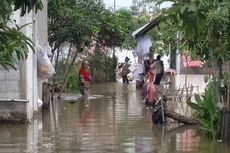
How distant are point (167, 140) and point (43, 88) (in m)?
7.26

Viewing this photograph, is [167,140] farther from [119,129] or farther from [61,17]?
[61,17]

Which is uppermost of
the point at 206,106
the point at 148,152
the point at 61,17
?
the point at 61,17

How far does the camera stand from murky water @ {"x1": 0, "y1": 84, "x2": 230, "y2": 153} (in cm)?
1041

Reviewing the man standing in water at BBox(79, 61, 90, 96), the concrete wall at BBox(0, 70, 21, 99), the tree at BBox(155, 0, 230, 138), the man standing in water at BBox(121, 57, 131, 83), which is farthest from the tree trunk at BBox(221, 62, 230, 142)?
the man standing in water at BBox(121, 57, 131, 83)

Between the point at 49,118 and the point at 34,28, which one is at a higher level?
the point at 34,28

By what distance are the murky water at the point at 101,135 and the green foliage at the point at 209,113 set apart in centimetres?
27

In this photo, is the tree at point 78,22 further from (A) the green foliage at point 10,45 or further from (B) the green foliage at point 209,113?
(A) the green foliage at point 10,45

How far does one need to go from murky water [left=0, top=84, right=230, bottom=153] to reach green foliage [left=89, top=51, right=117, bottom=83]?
18991 mm

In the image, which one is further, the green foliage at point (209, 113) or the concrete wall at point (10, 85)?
the concrete wall at point (10, 85)

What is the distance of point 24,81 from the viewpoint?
13805 millimetres

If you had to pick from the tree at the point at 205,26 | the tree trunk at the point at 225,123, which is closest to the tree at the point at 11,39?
the tree at the point at 205,26

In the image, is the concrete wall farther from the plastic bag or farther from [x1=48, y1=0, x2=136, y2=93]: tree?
[x1=48, y1=0, x2=136, y2=93]: tree

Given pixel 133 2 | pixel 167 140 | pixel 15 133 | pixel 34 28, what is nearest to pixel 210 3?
pixel 167 140

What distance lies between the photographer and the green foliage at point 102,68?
36175 millimetres
